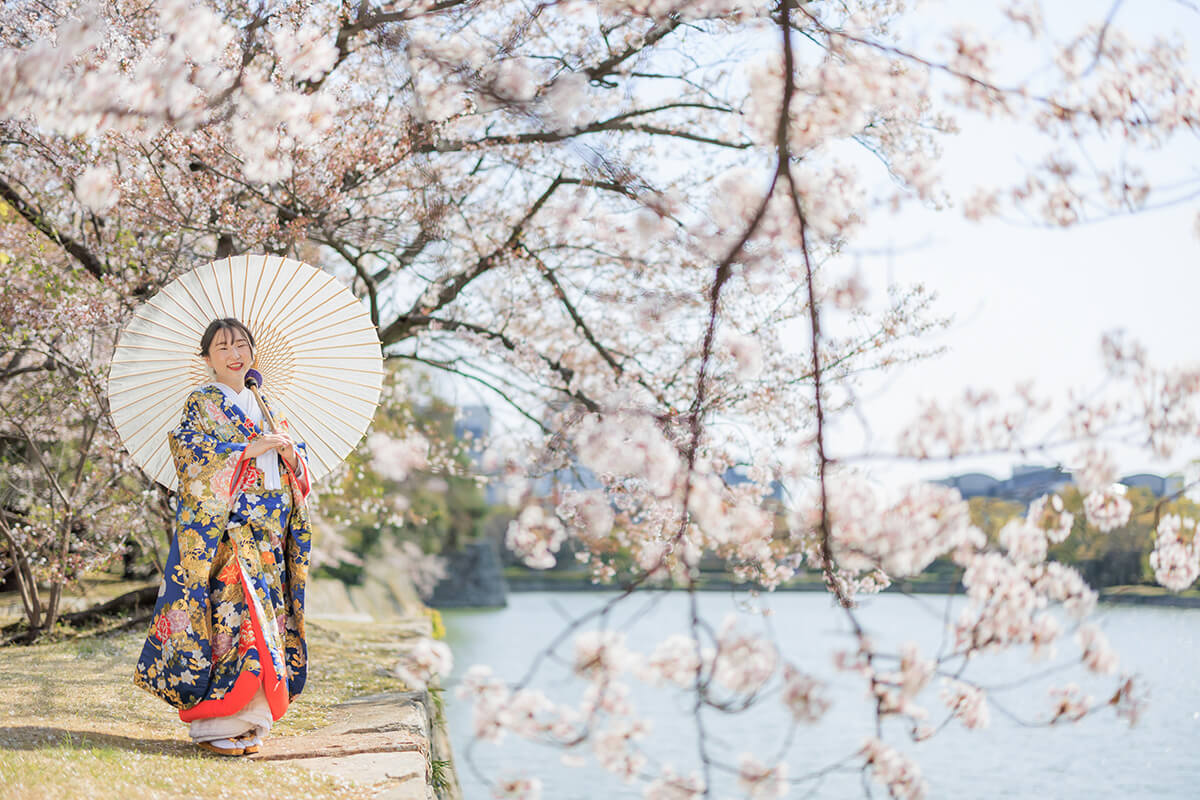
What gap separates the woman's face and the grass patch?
1.23 meters

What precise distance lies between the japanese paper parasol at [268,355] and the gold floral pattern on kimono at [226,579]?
27 centimetres

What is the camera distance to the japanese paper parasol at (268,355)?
11.5ft

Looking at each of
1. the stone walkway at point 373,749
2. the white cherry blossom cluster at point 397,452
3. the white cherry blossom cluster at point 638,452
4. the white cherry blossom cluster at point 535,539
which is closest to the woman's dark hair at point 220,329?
the white cherry blossom cluster at point 535,539

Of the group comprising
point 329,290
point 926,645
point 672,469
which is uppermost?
point 329,290

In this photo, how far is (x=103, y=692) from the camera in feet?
12.8

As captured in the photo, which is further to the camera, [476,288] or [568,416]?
[476,288]

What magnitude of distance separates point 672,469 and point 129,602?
185 inches

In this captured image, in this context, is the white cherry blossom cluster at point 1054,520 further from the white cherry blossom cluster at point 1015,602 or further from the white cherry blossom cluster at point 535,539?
the white cherry blossom cluster at point 535,539

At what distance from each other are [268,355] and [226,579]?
87 centimetres

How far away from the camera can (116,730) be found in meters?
3.26

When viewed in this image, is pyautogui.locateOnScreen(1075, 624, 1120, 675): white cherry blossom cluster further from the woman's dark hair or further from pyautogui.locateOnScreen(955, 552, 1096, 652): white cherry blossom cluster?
the woman's dark hair

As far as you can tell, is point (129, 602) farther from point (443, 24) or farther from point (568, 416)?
point (443, 24)

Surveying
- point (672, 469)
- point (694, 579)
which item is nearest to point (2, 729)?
point (672, 469)

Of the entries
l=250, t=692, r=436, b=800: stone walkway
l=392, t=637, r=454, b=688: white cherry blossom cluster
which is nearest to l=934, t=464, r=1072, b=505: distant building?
l=392, t=637, r=454, b=688: white cherry blossom cluster
